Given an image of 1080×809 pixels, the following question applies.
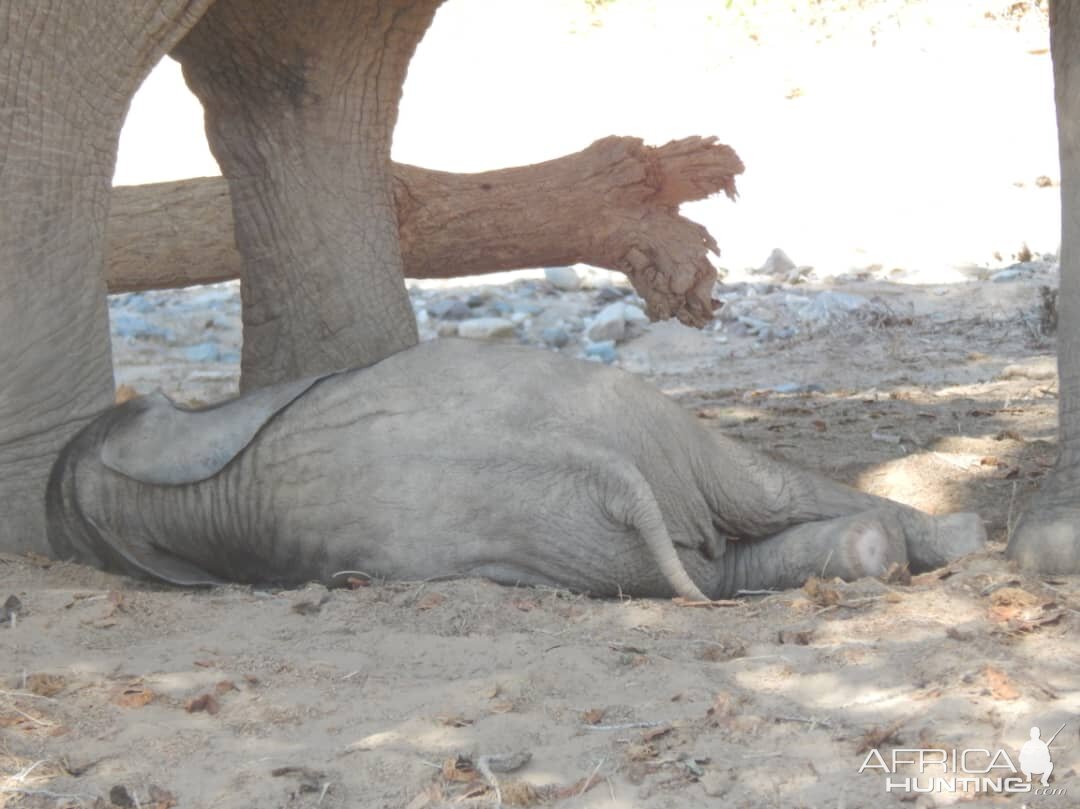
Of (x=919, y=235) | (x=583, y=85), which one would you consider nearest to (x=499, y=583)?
(x=919, y=235)

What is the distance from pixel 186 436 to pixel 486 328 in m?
5.96

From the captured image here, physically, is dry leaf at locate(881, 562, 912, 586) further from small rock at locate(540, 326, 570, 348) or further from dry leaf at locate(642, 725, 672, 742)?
small rock at locate(540, 326, 570, 348)

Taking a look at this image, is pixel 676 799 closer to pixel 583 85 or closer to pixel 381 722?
pixel 381 722

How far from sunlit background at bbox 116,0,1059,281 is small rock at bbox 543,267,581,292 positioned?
3.53 ft

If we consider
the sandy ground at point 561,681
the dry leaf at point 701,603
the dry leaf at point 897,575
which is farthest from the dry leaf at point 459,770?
the dry leaf at point 897,575

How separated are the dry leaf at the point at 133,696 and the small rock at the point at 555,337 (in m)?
6.92

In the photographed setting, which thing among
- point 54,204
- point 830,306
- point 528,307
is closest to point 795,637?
point 54,204

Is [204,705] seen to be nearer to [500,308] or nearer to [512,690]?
[512,690]

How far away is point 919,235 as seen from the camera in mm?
11484

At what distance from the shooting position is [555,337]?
1012cm

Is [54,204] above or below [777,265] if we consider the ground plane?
above

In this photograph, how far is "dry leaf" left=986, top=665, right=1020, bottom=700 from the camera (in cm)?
291

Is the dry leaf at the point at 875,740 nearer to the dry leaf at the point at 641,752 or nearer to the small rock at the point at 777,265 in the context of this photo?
the dry leaf at the point at 641,752

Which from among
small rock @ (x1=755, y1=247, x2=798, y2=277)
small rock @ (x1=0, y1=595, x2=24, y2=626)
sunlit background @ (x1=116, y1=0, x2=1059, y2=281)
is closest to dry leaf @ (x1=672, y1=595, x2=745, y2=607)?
small rock @ (x1=0, y1=595, x2=24, y2=626)
